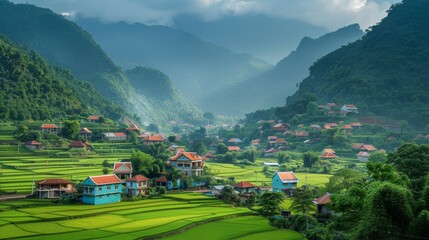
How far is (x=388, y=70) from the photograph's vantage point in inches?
3725

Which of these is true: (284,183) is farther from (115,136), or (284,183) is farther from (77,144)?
(115,136)

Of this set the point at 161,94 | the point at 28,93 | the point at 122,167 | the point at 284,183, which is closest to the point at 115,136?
the point at 28,93

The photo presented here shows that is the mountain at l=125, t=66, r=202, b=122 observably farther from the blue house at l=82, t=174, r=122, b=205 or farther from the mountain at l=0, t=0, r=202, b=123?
the blue house at l=82, t=174, r=122, b=205

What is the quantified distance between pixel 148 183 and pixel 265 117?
73611mm

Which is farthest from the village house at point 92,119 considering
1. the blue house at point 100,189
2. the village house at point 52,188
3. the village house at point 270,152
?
the blue house at point 100,189

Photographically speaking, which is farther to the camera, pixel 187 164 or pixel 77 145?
pixel 77 145

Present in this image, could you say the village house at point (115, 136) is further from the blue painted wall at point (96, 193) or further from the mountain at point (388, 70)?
the mountain at point (388, 70)

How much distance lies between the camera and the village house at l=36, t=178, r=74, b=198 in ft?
114

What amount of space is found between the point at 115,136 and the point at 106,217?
121ft

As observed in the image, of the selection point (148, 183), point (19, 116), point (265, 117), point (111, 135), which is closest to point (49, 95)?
point (19, 116)

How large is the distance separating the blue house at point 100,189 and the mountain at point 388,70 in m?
57.1

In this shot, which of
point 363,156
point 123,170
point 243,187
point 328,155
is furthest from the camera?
point 328,155

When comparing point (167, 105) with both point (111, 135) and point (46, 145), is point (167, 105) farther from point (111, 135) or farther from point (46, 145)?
point (46, 145)

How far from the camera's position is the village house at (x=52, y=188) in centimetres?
3478
